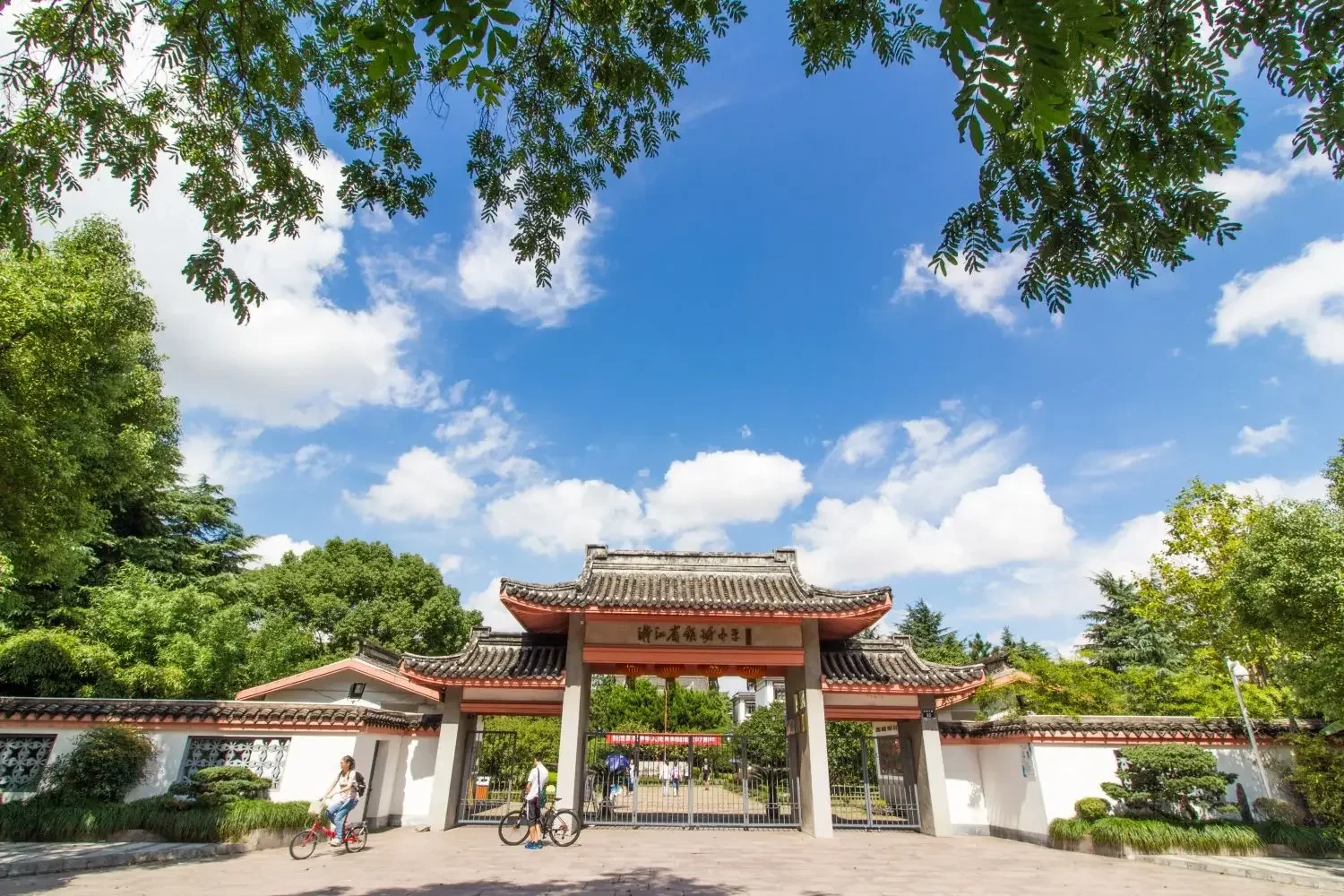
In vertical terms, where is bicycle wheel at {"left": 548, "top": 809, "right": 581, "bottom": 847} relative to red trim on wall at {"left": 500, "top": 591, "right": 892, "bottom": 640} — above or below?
below

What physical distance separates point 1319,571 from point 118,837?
1602cm

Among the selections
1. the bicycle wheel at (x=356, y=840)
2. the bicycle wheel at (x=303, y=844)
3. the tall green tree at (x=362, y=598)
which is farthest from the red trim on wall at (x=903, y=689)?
the tall green tree at (x=362, y=598)

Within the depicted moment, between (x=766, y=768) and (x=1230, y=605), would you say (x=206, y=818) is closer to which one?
(x=766, y=768)

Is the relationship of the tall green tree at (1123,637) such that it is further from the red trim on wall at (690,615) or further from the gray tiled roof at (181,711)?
the gray tiled roof at (181,711)

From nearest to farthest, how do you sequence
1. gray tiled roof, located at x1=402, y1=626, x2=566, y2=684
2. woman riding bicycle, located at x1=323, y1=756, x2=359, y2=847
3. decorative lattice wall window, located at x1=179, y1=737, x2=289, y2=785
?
woman riding bicycle, located at x1=323, y1=756, x2=359, y2=847
decorative lattice wall window, located at x1=179, y1=737, x2=289, y2=785
gray tiled roof, located at x1=402, y1=626, x2=566, y2=684

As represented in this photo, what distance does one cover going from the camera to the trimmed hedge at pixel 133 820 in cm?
889

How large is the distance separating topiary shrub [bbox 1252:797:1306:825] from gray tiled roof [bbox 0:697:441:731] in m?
14.4

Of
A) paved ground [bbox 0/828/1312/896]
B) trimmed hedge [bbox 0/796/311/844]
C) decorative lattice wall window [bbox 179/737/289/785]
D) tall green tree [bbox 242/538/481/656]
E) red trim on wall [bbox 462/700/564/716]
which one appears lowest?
paved ground [bbox 0/828/1312/896]

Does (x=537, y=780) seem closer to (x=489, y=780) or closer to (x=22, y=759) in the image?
(x=489, y=780)

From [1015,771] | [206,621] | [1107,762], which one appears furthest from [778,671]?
[206,621]

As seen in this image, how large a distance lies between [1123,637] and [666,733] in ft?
63.4

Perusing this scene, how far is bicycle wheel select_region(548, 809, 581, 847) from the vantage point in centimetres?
1018

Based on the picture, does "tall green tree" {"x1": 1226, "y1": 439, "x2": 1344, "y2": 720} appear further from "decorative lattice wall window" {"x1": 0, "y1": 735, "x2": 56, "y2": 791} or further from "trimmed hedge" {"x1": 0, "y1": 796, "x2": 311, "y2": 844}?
"decorative lattice wall window" {"x1": 0, "y1": 735, "x2": 56, "y2": 791}

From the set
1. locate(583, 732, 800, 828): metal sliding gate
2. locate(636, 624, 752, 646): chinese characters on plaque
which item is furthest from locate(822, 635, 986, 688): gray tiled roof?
locate(583, 732, 800, 828): metal sliding gate
